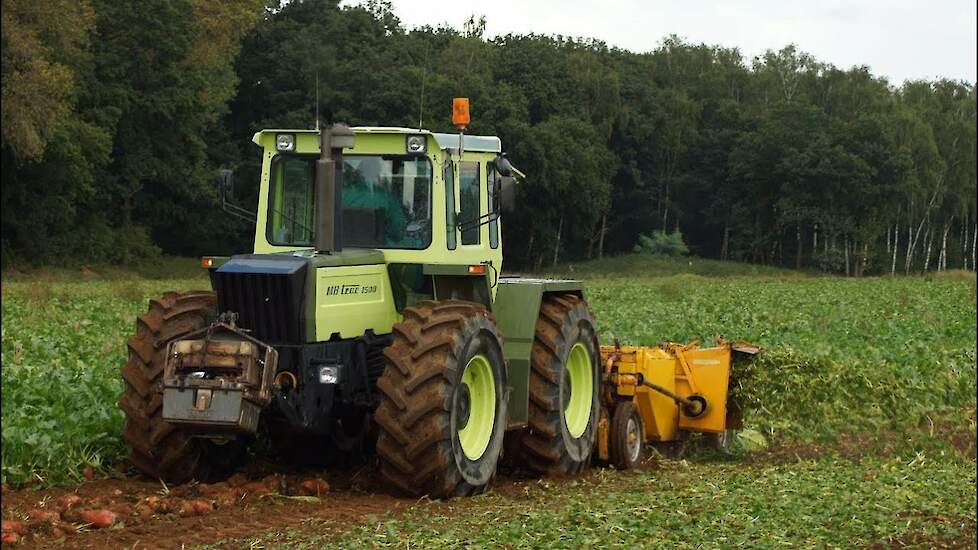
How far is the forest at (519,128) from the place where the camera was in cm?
5062

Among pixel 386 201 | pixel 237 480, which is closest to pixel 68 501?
pixel 237 480

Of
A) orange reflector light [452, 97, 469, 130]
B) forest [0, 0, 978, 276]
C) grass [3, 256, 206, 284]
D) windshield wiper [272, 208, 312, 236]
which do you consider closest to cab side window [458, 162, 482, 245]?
orange reflector light [452, 97, 469, 130]

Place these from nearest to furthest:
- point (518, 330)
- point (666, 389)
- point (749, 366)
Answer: point (518, 330) < point (666, 389) < point (749, 366)

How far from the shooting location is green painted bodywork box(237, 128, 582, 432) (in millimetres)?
9680

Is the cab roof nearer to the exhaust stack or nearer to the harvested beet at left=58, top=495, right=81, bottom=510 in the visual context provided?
the exhaust stack

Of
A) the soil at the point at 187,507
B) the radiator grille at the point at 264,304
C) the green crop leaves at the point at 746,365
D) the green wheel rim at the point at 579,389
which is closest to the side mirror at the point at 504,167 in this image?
the green wheel rim at the point at 579,389

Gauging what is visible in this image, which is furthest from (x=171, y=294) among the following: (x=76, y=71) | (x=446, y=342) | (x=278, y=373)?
(x=76, y=71)

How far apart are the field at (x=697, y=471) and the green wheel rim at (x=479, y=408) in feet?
1.28

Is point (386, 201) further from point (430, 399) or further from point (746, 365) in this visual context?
point (746, 365)

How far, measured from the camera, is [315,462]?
35.6 feet

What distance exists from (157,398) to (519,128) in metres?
58.1

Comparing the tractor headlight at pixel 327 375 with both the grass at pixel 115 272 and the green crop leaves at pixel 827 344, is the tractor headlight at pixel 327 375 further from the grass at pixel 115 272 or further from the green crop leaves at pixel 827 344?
the grass at pixel 115 272

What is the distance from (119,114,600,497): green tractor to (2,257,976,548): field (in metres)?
0.41

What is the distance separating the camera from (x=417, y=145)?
10.3 meters
